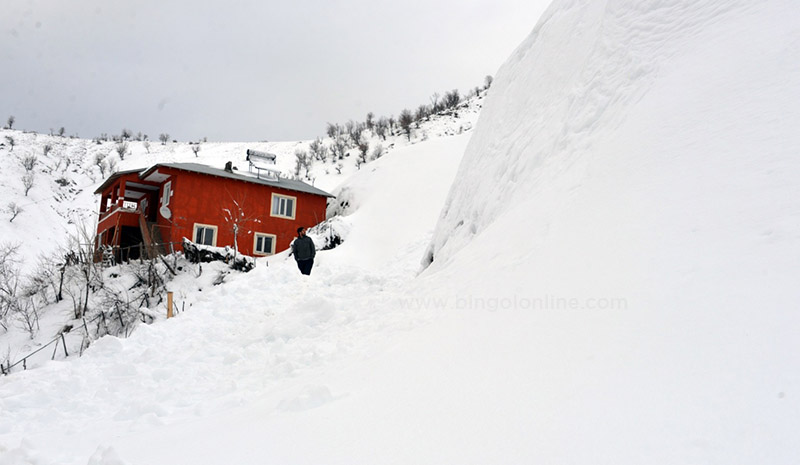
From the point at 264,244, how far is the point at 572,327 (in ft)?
82.4

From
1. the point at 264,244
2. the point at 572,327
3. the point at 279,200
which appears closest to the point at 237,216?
the point at 264,244

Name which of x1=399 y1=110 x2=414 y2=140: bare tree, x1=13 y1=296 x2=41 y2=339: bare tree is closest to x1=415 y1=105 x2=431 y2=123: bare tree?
x1=399 y1=110 x2=414 y2=140: bare tree

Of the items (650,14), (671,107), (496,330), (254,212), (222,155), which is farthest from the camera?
(222,155)

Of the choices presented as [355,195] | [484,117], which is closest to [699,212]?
[484,117]

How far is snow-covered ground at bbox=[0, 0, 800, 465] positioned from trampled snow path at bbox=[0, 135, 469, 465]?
0.15 feet

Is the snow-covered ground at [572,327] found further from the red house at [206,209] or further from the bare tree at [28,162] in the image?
the bare tree at [28,162]

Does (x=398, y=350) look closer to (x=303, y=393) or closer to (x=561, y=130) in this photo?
(x=303, y=393)

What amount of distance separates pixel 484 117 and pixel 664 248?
9.54m

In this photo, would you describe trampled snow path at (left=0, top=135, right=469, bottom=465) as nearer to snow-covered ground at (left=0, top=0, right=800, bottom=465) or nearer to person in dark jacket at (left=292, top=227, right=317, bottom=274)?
snow-covered ground at (left=0, top=0, right=800, bottom=465)

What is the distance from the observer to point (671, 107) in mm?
5594

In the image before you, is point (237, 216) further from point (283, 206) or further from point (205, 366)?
point (205, 366)

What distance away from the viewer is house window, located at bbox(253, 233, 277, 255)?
26.4 m

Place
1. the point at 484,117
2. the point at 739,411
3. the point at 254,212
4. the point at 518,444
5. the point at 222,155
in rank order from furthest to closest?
the point at 222,155 → the point at 254,212 → the point at 484,117 → the point at 518,444 → the point at 739,411

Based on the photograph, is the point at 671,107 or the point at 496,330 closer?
the point at 496,330
